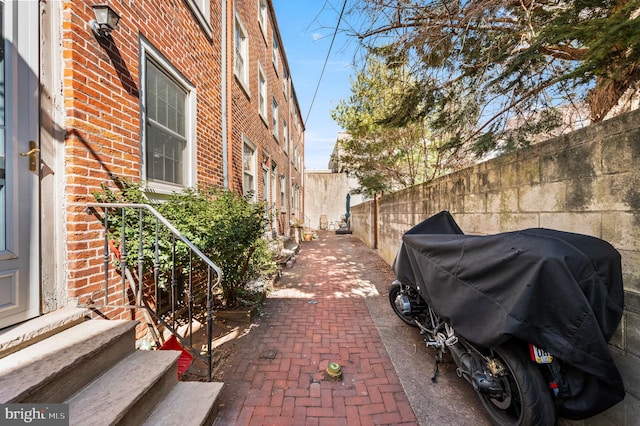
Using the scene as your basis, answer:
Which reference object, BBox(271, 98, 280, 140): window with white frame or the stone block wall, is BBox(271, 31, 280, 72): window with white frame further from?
the stone block wall

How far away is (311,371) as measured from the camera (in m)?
2.51

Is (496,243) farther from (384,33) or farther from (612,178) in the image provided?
(384,33)

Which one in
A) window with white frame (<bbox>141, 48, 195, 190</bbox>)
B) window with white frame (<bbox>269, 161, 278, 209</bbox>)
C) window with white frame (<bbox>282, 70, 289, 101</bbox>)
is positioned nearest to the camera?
window with white frame (<bbox>141, 48, 195, 190</bbox>)

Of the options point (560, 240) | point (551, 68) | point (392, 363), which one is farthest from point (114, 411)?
point (551, 68)

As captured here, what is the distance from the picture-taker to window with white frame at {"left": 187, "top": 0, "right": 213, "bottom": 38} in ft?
12.9

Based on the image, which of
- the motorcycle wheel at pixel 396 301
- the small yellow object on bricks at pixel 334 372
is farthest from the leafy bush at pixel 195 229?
the motorcycle wheel at pixel 396 301

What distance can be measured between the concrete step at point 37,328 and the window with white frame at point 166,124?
1.52 metres

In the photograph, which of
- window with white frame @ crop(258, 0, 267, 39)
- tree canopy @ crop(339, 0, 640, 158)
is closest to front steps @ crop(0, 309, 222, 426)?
tree canopy @ crop(339, 0, 640, 158)

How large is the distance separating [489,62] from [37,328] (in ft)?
15.0

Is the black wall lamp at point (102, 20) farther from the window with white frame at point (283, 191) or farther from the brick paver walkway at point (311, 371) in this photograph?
the window with white frame at point (283, 191)

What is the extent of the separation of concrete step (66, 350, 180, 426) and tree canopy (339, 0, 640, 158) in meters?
3.67

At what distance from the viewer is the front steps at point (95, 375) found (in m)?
1.36

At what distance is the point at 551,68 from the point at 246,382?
4748 millimetres

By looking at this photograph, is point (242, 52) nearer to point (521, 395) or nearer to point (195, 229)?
point (195, 229)
